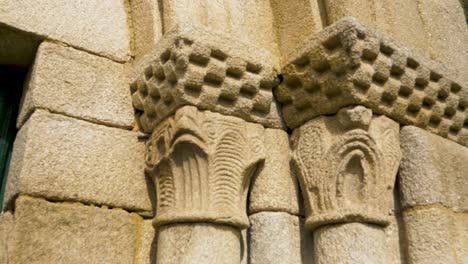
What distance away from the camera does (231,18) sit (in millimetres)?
2330

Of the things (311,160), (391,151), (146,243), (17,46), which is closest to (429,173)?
(391,151)

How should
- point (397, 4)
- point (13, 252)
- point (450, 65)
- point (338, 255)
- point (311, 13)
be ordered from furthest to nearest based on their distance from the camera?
point (450, 65) < point (397, 4) < point (311, 13) < point (338, 255) < point (13, 252)

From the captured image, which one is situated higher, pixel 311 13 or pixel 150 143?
pixel 311 13

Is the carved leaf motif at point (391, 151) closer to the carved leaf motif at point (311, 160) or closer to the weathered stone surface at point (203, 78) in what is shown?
the carved leaf motif at point (311, 160)

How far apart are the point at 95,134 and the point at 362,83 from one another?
1.21 metres

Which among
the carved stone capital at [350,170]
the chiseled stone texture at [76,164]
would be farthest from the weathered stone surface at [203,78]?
the carved stone capital at [350,170]

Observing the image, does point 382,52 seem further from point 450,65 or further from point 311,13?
point 450,65

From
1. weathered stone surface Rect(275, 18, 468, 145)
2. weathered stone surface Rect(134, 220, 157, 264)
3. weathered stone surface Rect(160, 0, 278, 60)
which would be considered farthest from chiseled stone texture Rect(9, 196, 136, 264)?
weathered stone surface Rect(275, 18, 468, 145)

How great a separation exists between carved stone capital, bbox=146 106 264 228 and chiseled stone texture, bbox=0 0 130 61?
1.90 feet

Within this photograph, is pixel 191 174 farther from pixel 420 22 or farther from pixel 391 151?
pixel 420 22

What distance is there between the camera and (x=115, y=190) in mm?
2031

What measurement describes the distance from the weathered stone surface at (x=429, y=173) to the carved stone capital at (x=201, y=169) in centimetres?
78

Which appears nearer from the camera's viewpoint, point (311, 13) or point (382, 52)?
point (382, 52)

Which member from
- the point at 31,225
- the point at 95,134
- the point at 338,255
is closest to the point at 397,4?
the point at 338,255
